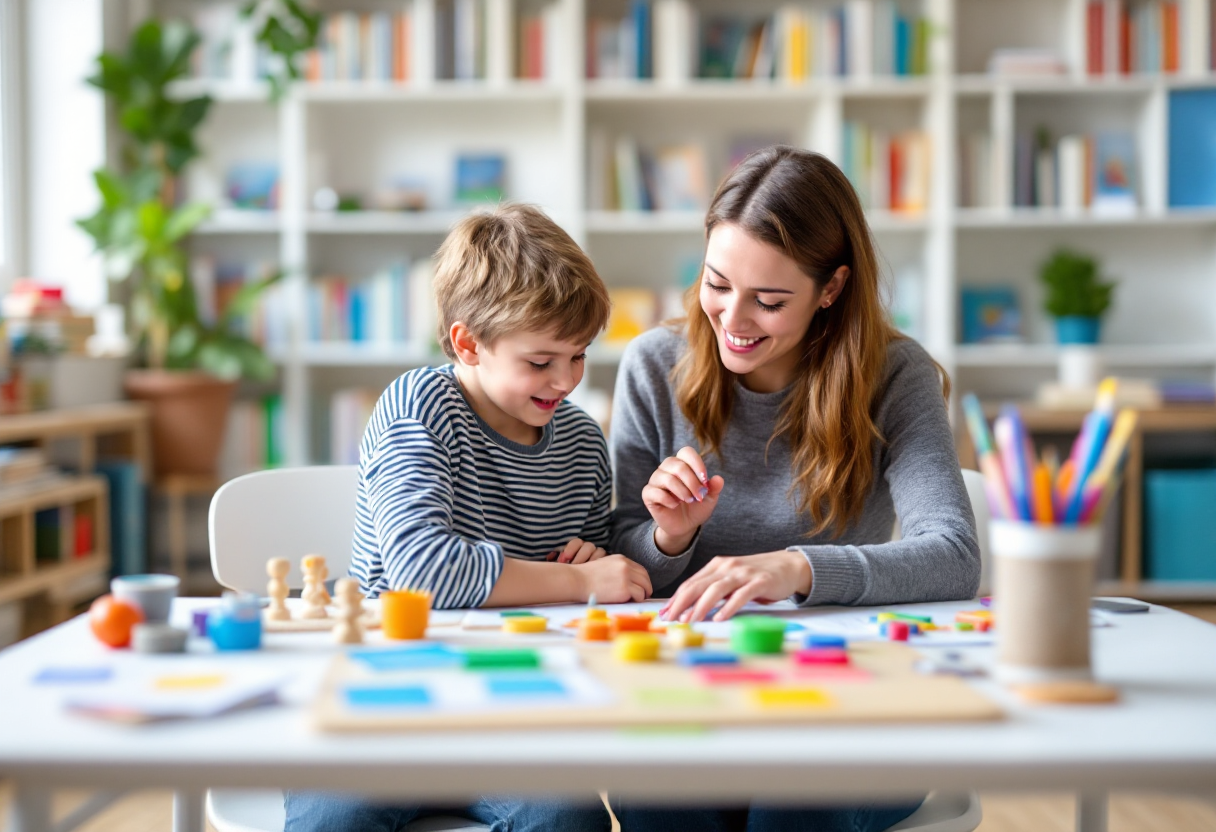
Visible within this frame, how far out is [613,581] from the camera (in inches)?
47.1

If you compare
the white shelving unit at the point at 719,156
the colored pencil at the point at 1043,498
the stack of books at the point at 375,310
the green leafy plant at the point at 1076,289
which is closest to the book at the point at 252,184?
the white shelving unit at the point at 719,156

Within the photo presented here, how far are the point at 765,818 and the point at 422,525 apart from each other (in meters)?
0.43

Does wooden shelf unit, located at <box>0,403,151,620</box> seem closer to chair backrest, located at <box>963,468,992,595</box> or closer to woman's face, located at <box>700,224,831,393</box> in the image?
woman's face, located at <box>700,224,831,393</box>

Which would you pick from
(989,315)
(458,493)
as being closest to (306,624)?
(458,493)

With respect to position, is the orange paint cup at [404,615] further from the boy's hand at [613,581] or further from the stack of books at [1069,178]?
the stack of books at [1069,178]

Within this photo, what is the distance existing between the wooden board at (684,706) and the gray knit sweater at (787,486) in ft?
1.20

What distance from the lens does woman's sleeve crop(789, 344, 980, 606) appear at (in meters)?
1.17

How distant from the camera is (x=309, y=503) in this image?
1447 millimetres

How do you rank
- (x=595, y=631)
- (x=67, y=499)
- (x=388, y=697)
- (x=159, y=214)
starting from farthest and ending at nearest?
(x=159, y=214) → (x=67, y=499) → (x=595, y=631) → (x=388, y=697)

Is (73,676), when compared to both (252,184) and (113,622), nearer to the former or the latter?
(113,622)

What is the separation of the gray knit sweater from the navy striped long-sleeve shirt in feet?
0.24

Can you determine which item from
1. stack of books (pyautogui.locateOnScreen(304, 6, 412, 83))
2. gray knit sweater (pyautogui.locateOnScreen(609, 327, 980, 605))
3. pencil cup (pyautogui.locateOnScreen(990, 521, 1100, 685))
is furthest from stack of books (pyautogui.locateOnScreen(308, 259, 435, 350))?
pencil cup (pyautogui.locateOnScreen(990, 521, 1100, 685))

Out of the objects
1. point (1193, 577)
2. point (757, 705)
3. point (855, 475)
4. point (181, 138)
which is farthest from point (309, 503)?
point (1193, 577)

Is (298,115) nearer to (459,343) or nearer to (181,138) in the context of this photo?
(181,138)
